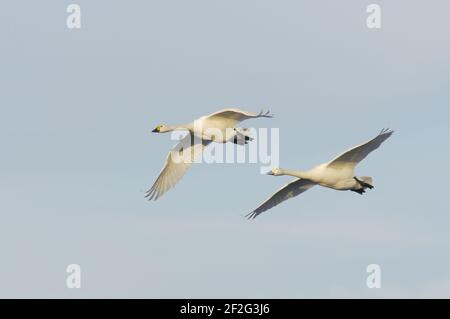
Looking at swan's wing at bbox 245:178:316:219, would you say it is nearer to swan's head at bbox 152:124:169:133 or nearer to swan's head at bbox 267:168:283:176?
swan's head at bbox 267:168:283:176

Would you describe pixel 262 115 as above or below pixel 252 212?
above

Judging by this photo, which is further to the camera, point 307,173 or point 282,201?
point 282,201

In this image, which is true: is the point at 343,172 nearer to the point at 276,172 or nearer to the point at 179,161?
the point at 276,172

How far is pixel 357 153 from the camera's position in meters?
41.9

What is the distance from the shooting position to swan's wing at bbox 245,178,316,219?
44438 millimetres

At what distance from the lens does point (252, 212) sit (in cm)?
4528

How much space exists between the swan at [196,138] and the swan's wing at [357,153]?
252 centimetres

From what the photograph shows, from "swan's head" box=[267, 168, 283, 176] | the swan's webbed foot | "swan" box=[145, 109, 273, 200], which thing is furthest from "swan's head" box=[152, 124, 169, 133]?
the swan's webbed foot

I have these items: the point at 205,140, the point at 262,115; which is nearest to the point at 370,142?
the point at 262,115

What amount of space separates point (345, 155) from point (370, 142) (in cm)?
91

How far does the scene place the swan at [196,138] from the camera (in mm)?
44531

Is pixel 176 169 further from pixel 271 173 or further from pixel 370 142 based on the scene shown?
pixel 370 142

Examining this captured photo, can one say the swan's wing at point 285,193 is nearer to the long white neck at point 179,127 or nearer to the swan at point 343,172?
the swan at point 343,172

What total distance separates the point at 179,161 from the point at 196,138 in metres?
1.01
